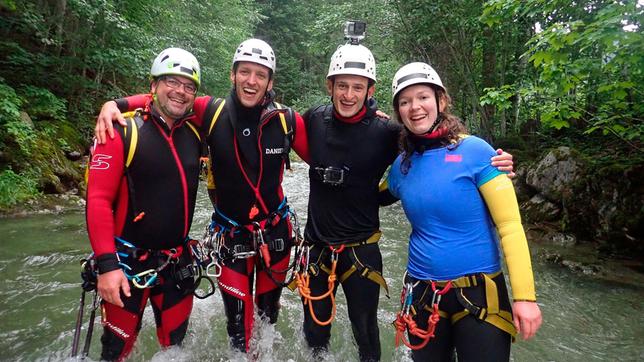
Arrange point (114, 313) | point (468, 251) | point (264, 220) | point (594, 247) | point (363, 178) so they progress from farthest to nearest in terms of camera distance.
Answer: point (594, 247), point (264, 220), point (363, 178), point (114, 313), point (468, 251)

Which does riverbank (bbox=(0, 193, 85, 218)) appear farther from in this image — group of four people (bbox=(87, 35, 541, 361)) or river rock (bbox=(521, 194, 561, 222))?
river rock (bbox=(521, 194, 561, 222))

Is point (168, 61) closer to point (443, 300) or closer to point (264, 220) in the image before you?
point (264, 220)

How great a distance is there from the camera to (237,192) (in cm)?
383

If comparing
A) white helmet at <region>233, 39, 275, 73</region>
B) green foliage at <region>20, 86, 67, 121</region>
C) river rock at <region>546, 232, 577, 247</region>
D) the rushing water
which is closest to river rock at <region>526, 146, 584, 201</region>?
river rock at <region>546, 232, 577, 247</region>

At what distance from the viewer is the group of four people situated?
2730mm

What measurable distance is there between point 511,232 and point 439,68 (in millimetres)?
12947

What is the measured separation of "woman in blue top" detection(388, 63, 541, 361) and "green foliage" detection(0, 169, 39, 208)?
8.92 m

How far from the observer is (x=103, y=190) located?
121 inches

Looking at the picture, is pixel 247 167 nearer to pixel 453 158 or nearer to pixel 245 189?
pixel 245 189

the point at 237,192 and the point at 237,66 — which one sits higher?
the point at 237,66

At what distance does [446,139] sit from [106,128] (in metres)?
2.40

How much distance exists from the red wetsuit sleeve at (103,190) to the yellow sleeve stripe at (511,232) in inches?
99.3

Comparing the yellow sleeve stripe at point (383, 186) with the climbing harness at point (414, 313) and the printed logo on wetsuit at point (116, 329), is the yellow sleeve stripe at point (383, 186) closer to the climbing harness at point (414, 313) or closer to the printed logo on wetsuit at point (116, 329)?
the climbing harness at point (414, 313)

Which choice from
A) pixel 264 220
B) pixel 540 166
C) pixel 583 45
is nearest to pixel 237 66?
pixel 264 220
